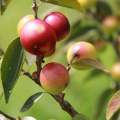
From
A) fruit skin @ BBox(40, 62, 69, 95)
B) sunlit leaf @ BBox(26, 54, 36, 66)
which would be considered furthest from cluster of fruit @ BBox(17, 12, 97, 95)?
sunlit leaf @ BBox(26, 54, 36, 66)

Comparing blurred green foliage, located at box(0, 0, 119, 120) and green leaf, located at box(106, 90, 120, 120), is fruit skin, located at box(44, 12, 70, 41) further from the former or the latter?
blurred green foliage, located at box(0, 0, 119, 120)

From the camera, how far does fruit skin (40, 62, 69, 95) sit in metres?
0.73

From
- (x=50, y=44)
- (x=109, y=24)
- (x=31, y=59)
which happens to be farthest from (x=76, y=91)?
(x=50, y=44)

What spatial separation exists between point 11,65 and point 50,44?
0.12 m

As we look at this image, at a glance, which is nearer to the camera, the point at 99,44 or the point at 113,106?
the point at 113,106

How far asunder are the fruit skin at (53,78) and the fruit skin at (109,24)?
85 cm

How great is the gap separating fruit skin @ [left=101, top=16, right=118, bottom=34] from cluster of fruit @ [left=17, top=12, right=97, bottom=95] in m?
0.69

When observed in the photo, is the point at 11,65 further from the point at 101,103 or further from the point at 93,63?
the point at 101,103

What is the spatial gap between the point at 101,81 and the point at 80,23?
3.28 feet

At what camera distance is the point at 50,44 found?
672 mm

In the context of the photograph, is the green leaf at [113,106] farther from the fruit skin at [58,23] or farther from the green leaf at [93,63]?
the fruit skin at [58,23]

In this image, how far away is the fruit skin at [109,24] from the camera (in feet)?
4.99

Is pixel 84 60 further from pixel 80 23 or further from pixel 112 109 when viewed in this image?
pixel 80 23

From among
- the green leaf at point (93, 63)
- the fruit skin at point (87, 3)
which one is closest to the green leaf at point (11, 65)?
the green leaf at point (93, 63)
